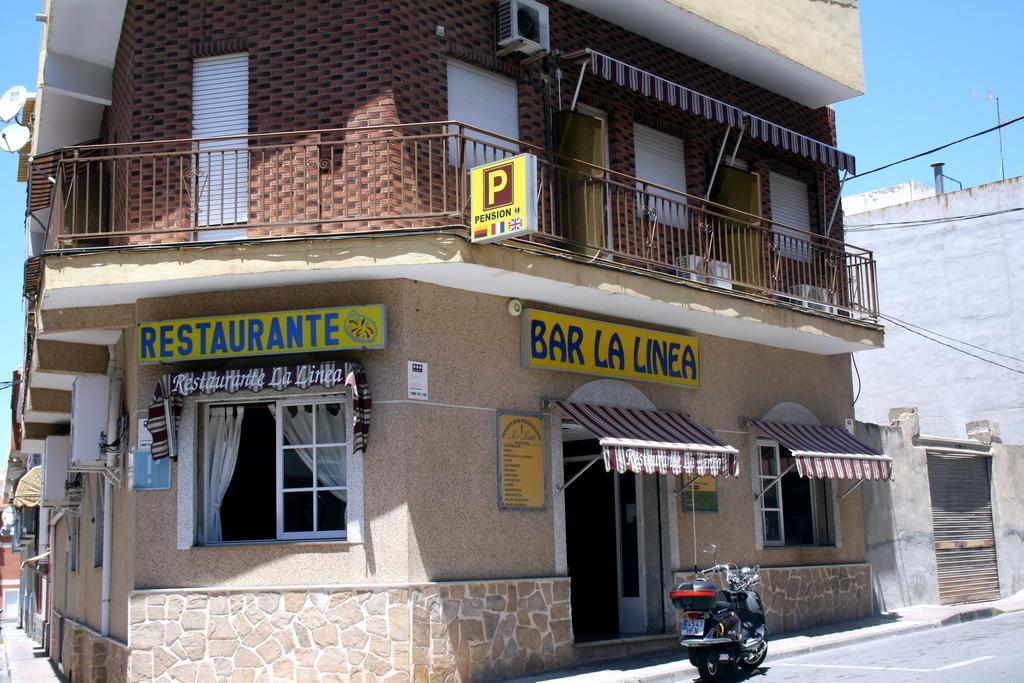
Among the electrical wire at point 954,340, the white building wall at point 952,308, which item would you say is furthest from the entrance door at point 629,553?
the electrical wire at point 954,340

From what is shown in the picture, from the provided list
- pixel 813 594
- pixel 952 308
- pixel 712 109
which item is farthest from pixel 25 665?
pixel 952 308

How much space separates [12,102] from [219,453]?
6879 millimetres

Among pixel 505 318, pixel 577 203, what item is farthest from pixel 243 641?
pixel 577 203

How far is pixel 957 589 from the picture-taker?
742 inches

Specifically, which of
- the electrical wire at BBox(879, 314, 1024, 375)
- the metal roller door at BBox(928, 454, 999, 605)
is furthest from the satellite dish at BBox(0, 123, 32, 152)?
the electrical wire at BBox(879, 314, 1024, 375)

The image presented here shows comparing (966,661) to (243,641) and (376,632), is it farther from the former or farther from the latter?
(243,641)

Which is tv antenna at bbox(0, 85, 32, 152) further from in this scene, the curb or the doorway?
the curb

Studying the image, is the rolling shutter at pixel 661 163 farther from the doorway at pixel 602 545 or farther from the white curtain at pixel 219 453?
the white curtain at pixel 219 453

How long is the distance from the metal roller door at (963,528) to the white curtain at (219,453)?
1214cm

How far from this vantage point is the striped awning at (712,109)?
14.0 meters

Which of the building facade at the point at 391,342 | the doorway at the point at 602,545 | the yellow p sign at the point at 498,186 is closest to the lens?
the yellow p sign at the point at 498,186

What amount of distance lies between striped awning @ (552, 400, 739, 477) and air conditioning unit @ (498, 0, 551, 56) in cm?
416

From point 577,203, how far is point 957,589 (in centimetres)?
1042

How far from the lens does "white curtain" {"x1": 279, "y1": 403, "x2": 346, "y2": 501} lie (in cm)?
1164
